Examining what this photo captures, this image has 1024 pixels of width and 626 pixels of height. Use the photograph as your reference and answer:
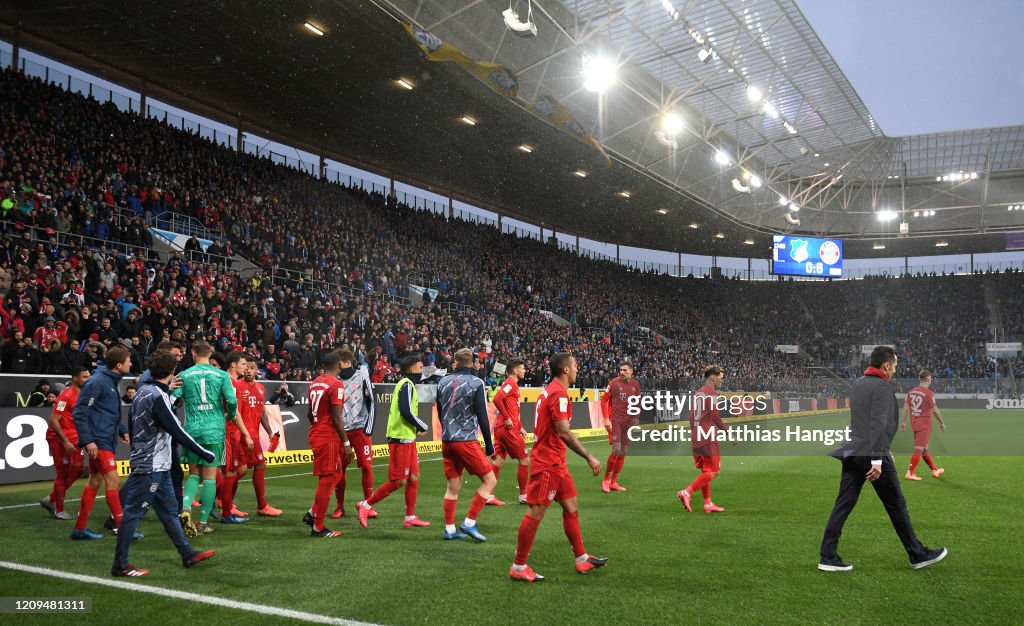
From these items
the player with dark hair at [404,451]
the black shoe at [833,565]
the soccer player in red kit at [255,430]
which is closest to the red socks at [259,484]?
the soccer player in red kit at [255,430]

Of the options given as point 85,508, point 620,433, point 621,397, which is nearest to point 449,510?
Answer: point 85,508

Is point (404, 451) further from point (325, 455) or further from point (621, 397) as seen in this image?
point (621, 397)

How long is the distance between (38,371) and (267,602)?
10380 millimetres

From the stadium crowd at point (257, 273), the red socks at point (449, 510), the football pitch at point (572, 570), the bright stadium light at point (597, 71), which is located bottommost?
the football pitch at point (572, 570)

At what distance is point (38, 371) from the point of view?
44.2ft

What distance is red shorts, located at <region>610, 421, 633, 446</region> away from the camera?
12656 millimetres

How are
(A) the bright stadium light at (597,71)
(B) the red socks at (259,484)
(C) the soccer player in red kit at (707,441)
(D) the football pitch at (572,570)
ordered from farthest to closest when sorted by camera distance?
(A) the bright stadium light at (597,71), (C) the soccer player in red kit at (707,441), (B) the red socks at (259,484), (D) the football pitch at (572,570)

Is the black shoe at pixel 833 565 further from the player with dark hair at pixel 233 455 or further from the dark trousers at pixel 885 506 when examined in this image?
the player with dark hair at pixel 233 455

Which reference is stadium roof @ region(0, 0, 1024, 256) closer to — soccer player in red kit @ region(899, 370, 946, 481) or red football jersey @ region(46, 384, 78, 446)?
red football jersey @ region(46, 384, 78, 446)

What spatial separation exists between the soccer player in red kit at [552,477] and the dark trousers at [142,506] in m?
3.01

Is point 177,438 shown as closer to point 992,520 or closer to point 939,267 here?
point 992,520

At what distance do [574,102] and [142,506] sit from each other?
23.9 metres

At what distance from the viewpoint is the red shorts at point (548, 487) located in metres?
6.32

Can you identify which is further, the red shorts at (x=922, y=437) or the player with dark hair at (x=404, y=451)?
the red shorts at (x=922, y=437)
